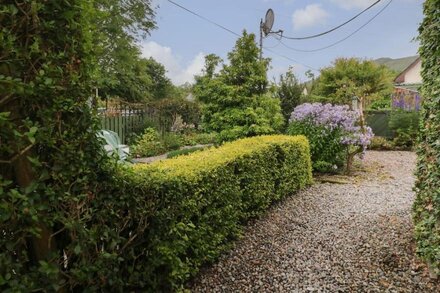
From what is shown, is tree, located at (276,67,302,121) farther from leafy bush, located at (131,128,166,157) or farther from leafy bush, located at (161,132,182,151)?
leafy bush, located at (131,128,166,157)

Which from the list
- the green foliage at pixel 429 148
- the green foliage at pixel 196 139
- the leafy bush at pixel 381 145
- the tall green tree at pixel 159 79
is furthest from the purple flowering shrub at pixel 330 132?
the tall green tree at pixel 159 79

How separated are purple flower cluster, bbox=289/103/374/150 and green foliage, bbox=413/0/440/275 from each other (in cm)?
394

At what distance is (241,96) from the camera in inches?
287

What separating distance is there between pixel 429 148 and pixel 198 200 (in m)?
2.08

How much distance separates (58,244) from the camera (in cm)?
183

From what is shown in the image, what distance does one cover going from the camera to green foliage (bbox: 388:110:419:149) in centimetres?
1141

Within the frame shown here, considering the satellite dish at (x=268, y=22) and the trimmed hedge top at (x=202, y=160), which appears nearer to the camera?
the trimmed hedge top at (x=202, y=160)

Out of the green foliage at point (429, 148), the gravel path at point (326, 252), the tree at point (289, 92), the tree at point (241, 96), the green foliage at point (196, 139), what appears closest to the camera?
the green foliage at point (429, 148)

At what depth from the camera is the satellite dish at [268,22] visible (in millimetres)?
11344

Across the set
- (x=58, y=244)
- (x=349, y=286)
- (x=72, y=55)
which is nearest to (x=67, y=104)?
(x=72, y=55)

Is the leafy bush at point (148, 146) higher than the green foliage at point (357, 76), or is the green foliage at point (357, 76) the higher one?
the green foliage at point (357, 76)

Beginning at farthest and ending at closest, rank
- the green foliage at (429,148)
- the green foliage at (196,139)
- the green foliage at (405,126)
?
the green foliage at (196,139) < the green foliage at (405,126) < the green foliage at (429,148)

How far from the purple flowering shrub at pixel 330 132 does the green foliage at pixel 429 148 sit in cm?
396

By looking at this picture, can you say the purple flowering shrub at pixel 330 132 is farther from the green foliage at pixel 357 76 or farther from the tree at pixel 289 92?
the green foliage at pixel 357 76
